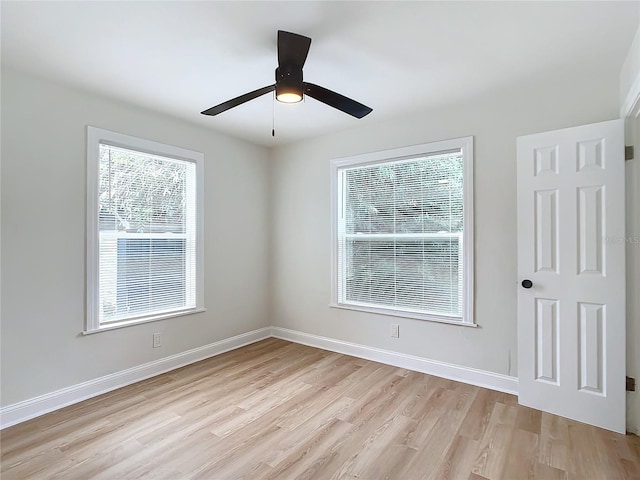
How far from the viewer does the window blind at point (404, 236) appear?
10.3ft

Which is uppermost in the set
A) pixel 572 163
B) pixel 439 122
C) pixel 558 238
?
pixel 439 122

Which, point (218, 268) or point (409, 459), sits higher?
point (218, 268)

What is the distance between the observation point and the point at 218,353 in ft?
12.3

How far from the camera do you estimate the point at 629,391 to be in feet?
7.41

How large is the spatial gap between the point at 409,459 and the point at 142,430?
1761mm

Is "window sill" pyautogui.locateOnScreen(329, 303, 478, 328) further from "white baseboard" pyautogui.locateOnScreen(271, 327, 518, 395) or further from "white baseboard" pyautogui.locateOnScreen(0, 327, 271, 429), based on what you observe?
"white baseboard" pyautogui.locateOnScreen(0, 327, 271, 429)

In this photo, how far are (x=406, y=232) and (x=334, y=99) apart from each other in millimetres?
1719

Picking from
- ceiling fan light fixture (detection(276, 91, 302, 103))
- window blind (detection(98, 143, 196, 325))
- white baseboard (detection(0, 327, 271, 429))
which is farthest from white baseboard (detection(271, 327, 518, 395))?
ceiling fan light fixture (detection(276, 91, 302, 103))

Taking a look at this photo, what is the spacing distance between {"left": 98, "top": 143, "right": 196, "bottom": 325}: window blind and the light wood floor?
77 cm

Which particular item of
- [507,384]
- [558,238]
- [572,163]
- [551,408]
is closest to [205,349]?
[507,384]

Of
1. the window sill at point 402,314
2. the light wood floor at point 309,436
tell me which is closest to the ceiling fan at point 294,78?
the window sill at point 402,314

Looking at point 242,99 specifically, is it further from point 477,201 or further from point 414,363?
point 414,363

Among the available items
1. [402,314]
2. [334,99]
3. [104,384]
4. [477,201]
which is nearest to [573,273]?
[477,201]

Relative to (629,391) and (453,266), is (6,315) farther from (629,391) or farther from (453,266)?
(629,391)
